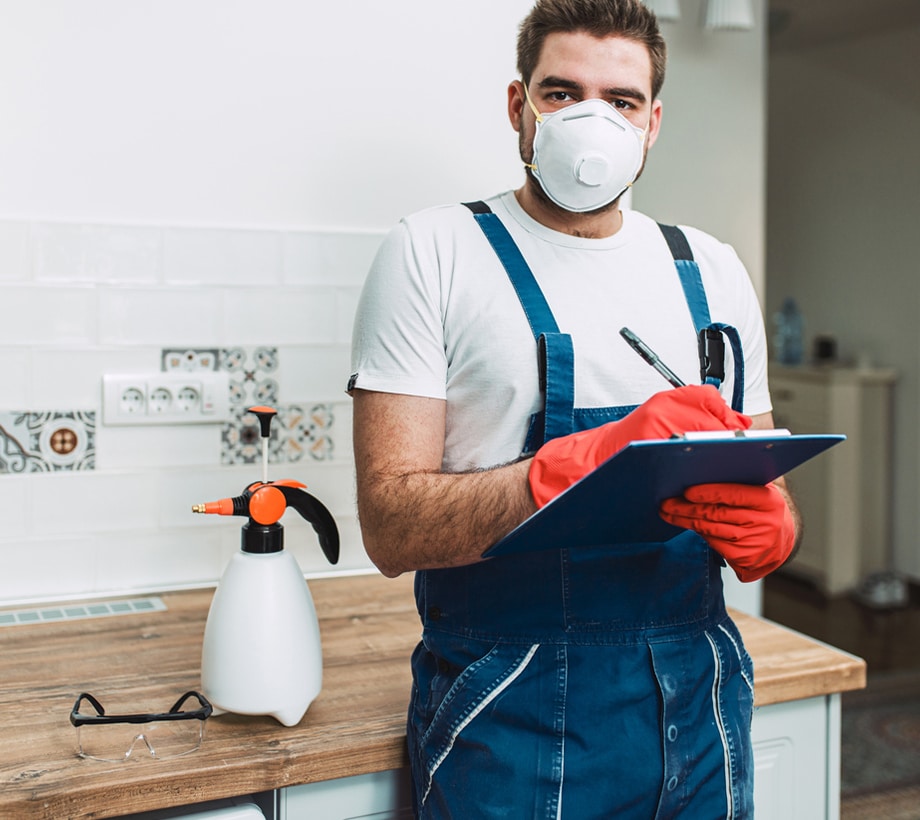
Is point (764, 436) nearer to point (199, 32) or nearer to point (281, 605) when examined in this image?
point (281, 605)

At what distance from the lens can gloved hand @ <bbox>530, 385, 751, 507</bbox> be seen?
2.90ft

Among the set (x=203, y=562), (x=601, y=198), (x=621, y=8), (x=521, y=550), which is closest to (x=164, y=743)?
(x=521, y=550)

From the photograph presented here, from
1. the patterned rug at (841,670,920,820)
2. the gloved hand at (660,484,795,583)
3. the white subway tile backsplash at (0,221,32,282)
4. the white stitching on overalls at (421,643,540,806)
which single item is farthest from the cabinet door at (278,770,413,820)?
the patterned rug at (841,670,920,820)

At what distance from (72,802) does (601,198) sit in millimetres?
855

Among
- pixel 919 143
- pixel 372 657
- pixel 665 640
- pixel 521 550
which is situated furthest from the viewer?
pixel 919 143

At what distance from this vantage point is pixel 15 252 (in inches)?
61.8

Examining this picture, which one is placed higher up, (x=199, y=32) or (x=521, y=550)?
(x=199, y=32)

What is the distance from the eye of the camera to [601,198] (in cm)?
116

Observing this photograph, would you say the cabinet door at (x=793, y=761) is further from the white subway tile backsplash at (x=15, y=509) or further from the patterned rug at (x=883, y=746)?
the patterned rug at (x=883, y=746)

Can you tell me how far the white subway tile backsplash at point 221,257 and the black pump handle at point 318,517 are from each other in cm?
59

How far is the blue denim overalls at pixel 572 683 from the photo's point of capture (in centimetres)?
103

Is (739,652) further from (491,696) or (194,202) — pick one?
(194,202)

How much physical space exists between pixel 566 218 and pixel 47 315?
0.88m

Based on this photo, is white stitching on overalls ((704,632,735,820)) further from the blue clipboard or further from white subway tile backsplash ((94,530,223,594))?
white subway tile backsplash ((94,530,223,594))
